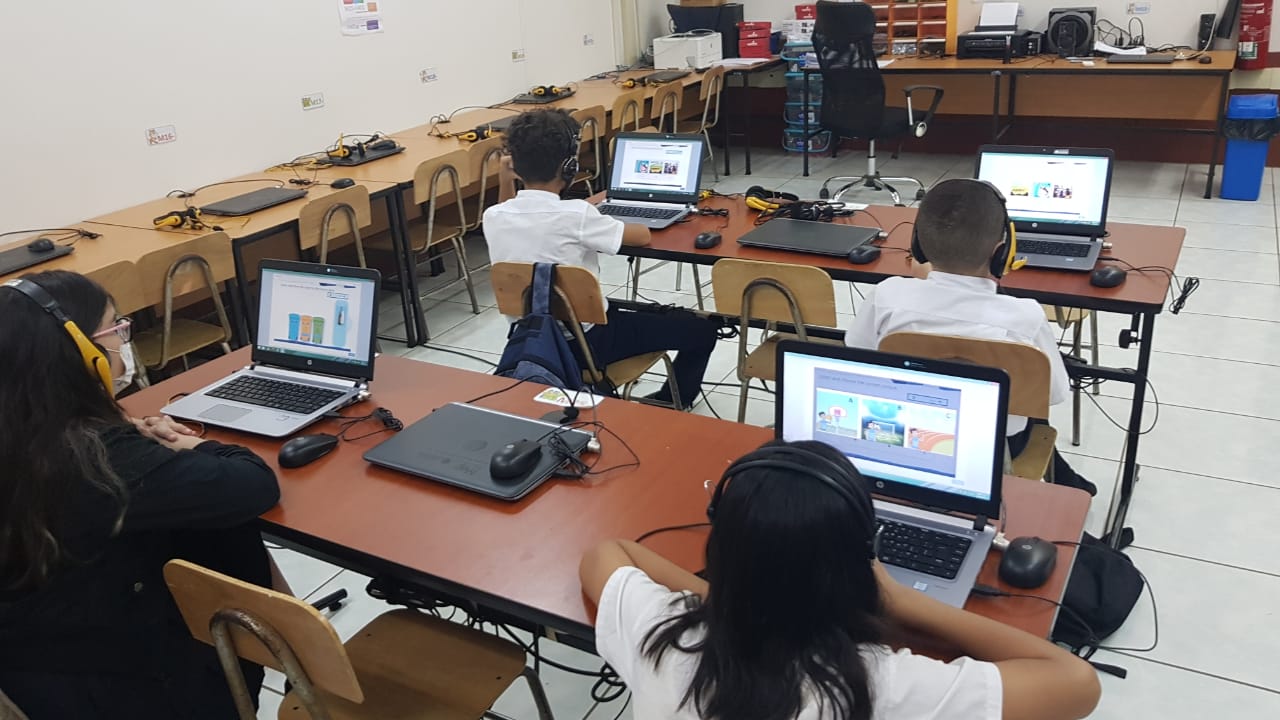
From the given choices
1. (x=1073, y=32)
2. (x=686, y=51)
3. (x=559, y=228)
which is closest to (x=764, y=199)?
(x=559, y=228)

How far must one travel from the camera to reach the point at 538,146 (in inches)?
118

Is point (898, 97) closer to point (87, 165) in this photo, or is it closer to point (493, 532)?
point (87, 165)

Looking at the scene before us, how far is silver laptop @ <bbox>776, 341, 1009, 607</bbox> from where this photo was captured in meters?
1.53

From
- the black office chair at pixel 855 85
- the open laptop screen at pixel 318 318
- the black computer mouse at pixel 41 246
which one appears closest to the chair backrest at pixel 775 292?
the open laptop screen at pixel 318 318

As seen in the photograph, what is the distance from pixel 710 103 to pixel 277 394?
5854 millimetres

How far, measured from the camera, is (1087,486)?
2.81 meters

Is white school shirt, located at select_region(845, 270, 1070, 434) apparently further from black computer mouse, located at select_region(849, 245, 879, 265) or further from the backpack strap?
the backpack strap

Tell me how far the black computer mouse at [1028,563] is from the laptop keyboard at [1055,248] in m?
1.57

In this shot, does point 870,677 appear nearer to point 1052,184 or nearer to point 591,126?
point 1052,184

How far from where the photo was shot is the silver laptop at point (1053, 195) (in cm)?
289

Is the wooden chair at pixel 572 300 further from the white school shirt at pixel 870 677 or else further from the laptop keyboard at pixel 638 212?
the white school shirt at pixel 870 677

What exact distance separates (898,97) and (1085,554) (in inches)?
201

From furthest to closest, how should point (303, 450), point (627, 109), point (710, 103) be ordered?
point (710, 103) → point (627, 109) → point (303, 450)

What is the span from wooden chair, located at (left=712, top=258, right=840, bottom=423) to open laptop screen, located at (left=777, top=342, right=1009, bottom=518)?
106 centimetres
